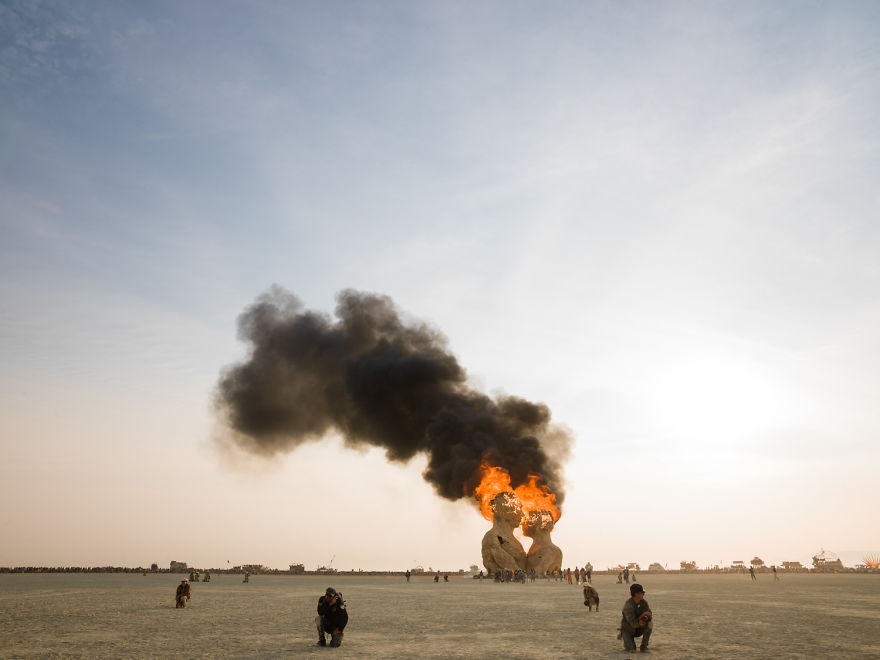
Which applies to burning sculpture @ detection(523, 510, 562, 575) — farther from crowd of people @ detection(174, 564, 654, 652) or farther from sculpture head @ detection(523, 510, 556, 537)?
crowd of people @ detection(174, 564, 654, 652)

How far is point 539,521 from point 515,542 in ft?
14.3

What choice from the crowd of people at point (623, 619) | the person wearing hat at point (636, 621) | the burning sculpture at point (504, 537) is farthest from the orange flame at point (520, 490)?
the person wearing hat at point (636, 621)

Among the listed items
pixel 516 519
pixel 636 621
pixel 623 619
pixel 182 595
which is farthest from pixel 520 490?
pixel 636 621

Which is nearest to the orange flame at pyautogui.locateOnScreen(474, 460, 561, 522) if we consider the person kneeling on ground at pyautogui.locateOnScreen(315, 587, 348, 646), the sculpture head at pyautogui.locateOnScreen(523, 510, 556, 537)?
the sculpture head at pyautogui.locateOnScreen(523, 510, 556, 537)

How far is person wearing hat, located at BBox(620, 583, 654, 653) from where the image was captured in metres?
14.3

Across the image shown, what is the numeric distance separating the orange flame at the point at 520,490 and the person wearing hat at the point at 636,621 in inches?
2573

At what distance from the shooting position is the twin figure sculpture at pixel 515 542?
3059 inches

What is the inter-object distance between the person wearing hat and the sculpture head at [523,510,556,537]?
67.5 metres

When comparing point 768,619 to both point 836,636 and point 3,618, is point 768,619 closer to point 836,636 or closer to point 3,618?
point 836,636

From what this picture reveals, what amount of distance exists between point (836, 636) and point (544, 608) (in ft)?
45.1

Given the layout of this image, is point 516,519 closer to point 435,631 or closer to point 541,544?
point 541,544

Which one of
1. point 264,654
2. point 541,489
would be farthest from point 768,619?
point 541,489

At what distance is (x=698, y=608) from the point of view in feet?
94.2

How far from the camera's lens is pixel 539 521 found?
7956 cm
